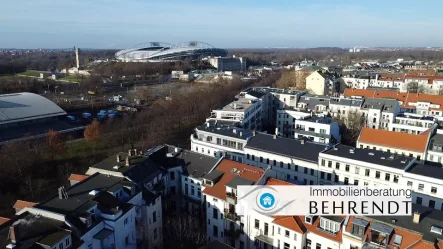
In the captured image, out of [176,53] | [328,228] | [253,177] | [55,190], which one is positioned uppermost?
[176,53]

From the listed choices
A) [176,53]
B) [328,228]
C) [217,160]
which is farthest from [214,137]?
[176,53]

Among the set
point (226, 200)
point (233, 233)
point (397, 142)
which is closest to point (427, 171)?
point (397, 142)

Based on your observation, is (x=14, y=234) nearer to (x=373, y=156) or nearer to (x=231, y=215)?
(x=231, y=215)

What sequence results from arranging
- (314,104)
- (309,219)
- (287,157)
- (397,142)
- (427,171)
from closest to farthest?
1. (309,219)
2. (427,171)
3. (287,157)
4. (397,142)
5. (314,104)

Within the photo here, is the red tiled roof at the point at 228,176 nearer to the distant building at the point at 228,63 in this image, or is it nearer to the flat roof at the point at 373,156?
the flat roof at the point at 373,156

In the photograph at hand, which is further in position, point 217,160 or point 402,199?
point 217,160

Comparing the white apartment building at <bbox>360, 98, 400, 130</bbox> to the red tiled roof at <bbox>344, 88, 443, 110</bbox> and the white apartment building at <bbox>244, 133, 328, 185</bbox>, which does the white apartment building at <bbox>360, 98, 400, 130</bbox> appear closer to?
the red tiled roof at <bbox>344, 88, 443, 110</bbox>

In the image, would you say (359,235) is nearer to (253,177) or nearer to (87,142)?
(253,177)
